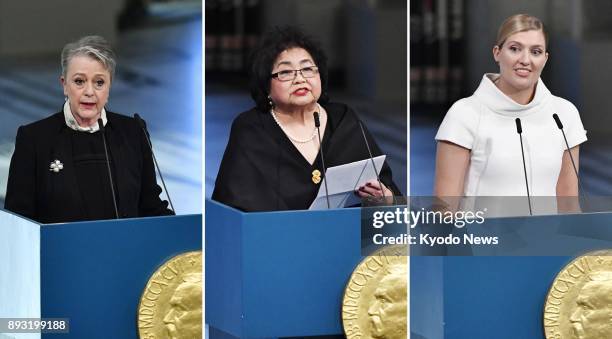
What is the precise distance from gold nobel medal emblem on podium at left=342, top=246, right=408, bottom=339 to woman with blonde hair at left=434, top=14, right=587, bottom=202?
0.44m

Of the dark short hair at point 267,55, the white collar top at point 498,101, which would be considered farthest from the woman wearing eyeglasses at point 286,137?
the white collar top at point 498,101

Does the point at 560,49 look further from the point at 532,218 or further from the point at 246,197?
the point at 246,197

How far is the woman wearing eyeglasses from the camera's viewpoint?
31.7 ft

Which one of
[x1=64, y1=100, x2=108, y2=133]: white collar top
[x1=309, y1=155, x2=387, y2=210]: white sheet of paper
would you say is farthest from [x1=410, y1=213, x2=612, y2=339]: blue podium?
[x1=64, y1=100, x2=108, y2=133]: white collar top

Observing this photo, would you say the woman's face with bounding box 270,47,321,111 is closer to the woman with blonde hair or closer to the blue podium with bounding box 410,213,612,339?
the woman with blonde hair

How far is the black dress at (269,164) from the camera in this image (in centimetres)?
962

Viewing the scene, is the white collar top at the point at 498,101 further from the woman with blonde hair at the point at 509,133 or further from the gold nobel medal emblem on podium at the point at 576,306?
the gold nobel medal emblem on podium at the point at 576,306

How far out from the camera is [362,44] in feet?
32.6

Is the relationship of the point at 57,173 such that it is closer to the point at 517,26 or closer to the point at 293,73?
the point at 293,73

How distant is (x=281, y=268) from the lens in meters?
9.39

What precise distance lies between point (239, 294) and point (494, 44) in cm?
152

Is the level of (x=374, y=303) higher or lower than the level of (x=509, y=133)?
lower

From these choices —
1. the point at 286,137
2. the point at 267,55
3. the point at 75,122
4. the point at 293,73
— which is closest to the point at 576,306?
the point at 286,137

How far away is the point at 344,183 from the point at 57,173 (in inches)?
47.7
